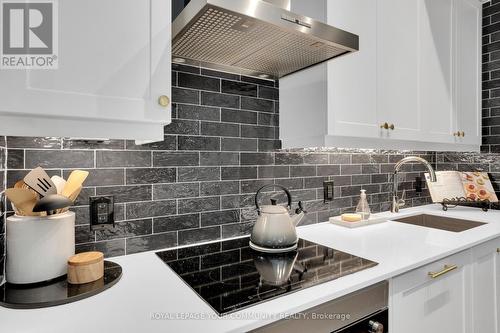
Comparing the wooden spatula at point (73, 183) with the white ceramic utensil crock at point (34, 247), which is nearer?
the white ceramic utensil crock at point (34, 247)

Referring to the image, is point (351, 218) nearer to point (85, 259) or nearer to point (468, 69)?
point (85, 259)

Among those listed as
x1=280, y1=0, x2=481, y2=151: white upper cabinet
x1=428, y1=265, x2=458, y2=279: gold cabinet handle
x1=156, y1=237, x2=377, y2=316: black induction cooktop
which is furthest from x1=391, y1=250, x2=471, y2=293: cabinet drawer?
x1=280, y1=0, x2=481, y2=151: white upper cabinet

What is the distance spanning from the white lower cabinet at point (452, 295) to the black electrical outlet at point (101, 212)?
42.4 inches

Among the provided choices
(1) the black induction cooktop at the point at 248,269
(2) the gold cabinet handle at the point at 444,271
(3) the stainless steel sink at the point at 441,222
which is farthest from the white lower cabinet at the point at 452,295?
(3) the stainless steel sink at the point at 441,222

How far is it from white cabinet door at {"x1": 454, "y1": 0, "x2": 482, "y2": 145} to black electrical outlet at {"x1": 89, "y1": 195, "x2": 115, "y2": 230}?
2.22 m

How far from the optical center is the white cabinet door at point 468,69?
2020 mm

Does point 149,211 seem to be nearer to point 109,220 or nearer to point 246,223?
point 109,220

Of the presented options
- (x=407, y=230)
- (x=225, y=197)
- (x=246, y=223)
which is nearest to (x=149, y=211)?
(x=225, y=197)

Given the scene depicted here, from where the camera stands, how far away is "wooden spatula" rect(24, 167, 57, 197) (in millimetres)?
837

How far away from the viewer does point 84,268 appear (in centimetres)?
87

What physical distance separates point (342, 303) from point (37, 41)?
43.2 inches

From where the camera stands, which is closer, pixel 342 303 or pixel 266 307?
pixel 266 307

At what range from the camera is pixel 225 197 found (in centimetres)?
141

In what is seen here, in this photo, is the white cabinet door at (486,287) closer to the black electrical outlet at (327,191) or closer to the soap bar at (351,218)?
the soap bar at (351,218)
